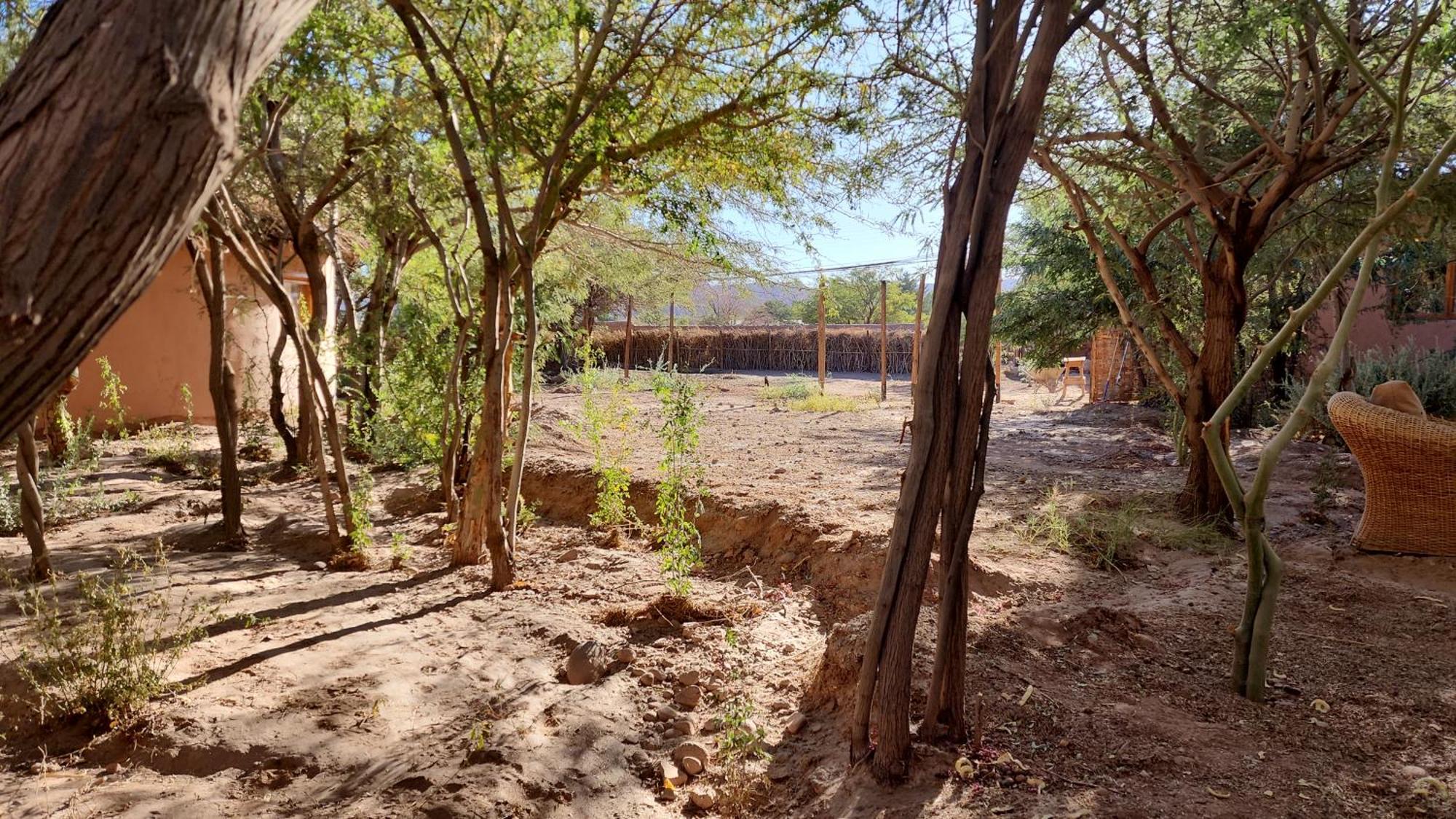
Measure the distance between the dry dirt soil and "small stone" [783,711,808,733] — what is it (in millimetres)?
14

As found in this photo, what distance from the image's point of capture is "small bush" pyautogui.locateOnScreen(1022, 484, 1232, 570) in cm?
442

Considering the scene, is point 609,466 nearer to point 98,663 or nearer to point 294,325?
point 294,325

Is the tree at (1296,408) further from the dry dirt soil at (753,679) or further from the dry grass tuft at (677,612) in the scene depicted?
the dry grass tuft at (677,612)

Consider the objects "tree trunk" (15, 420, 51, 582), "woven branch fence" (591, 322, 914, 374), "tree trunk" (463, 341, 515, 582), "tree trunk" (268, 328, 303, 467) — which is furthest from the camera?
"woven branch fence" (591, 322, 914, 374)

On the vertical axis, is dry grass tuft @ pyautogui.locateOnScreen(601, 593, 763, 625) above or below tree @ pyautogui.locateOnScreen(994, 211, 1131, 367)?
below

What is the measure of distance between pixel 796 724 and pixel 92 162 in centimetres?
254

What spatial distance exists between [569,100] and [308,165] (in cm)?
351

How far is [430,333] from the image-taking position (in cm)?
608

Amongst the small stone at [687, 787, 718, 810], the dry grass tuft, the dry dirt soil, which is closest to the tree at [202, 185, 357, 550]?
the dry dirt soil

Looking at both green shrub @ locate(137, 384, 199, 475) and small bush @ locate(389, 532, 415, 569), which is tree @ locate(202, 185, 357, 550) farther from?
green shrub @ locate(137, 384, 199, 475)

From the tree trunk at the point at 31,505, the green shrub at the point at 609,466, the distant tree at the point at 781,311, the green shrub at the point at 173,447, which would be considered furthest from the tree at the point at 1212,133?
the distant tree at the point at 781,311

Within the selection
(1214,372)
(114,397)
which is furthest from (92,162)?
(114,397)

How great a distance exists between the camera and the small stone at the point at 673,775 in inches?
101

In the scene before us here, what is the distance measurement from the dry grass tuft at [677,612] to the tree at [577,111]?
87cm
